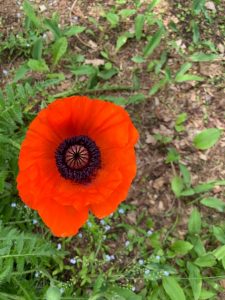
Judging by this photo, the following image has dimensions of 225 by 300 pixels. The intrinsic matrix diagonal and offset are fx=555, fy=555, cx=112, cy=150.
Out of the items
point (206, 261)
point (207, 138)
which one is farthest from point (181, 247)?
point (207, 138)

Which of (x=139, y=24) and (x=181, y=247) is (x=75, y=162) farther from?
(x=139, y=24)

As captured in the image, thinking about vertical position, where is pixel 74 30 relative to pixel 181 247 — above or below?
above

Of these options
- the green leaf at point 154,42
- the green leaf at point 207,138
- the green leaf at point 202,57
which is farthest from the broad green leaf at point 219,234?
the green leaf at point 154,42

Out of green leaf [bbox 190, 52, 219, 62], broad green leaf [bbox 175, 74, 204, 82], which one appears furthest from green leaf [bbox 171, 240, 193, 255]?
green leaf [bbox 190, 52, 219, 62]

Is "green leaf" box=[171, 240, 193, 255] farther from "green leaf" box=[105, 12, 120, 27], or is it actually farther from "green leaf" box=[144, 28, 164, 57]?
"green leaf" box=[105, 12, 120, 27]

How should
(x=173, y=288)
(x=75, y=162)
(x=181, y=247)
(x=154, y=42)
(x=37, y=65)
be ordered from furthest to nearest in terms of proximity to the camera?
(x=154, y=42) → (x=37, y=65) → (x=181, y=247) → (x=173, y=288) → (x=75, y=162)

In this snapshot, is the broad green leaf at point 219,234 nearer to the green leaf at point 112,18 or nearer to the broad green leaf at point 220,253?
the broad green leaf at point 220,253
